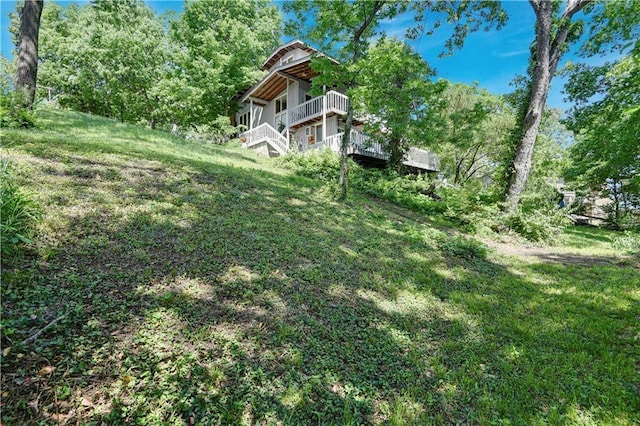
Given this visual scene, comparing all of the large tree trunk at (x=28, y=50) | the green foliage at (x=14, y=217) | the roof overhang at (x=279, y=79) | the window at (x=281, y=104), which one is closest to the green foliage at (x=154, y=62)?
the roof overhang at (x=279, y=79)

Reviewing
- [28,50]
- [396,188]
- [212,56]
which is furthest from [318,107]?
[28,50]

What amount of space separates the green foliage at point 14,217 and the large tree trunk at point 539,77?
10492mm

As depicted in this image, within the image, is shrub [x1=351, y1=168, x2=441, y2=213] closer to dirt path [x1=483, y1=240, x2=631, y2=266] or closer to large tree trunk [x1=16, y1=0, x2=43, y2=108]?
dirt path [x1=483, y1=240, x2=631, y2=266]

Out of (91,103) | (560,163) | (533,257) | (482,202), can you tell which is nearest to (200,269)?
(533,257)

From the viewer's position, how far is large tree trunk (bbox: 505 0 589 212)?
904 centimetres

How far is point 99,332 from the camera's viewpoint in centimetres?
230

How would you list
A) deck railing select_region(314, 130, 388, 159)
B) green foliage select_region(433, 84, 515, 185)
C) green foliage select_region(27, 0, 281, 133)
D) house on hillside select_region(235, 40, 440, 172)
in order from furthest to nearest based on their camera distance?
green foliage select_region(433, 84, 515, 185), green foliage select_region(27, 0, 281, 133), house on hillside select_region(235, 40, 440, 172), deck railing select_region(314, 130, 388, 159)

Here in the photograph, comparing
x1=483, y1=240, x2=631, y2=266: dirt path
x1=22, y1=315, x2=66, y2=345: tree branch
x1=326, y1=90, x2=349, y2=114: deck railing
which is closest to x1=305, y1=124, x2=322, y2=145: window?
x1=326, y1=90, x2=349, y2=114: deck railing

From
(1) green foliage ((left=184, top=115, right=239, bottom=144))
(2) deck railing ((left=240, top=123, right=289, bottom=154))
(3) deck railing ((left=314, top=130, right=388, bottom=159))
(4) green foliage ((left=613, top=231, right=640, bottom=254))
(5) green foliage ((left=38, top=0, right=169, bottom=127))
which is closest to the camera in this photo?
(4) green foliage ((left=613, top=231, right=640, bottom=254))

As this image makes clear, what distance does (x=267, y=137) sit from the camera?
1814cm

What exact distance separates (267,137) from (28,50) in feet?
37.3

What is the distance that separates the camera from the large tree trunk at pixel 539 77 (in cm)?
904

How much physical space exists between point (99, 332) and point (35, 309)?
52 centimetres

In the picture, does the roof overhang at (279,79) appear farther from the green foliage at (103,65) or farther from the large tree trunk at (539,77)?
the large tree trunk at (539,77)
